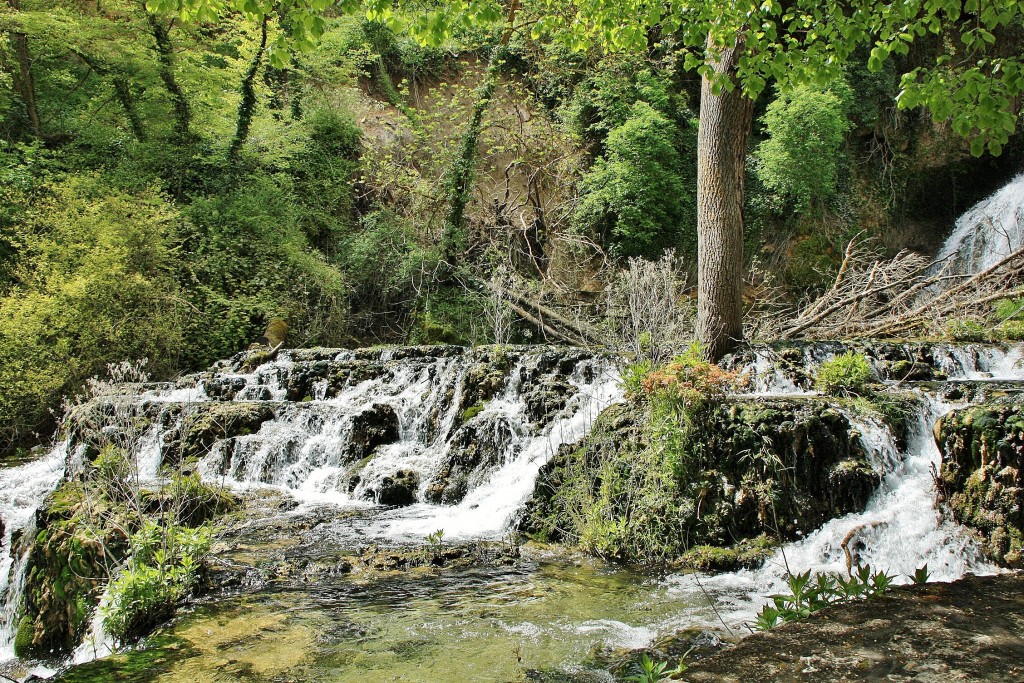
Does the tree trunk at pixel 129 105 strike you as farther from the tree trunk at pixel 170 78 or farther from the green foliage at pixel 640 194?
the green foliage at pixel 640 194

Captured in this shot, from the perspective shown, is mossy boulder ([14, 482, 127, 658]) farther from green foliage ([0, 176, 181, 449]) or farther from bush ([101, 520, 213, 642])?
green foliage ([0, 176, 181, 449])

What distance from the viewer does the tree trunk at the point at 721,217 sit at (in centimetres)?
878

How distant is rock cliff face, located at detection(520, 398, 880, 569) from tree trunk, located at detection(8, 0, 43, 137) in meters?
16.1

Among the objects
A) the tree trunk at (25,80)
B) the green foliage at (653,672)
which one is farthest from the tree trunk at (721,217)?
the tree trunk at (25,80)

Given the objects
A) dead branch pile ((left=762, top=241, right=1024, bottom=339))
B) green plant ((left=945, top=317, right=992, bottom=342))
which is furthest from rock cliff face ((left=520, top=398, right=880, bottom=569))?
green plant ((left=945, top=317, right=992, bottom=342))

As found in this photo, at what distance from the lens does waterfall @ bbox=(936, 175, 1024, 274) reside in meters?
14.7

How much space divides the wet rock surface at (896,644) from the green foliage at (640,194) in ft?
45.3

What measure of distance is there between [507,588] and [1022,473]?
3.81 metres

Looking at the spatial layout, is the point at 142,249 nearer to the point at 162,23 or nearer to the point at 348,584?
the point at 162,23

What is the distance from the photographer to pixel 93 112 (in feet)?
53.9

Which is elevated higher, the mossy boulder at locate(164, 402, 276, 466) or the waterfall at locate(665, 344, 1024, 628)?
the mossy boulder at locate(164, 402, 276, 466)

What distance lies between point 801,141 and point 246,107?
13.5m

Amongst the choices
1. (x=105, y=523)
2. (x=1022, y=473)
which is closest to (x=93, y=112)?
(x=105, y=523)

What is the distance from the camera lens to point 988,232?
1511cm
